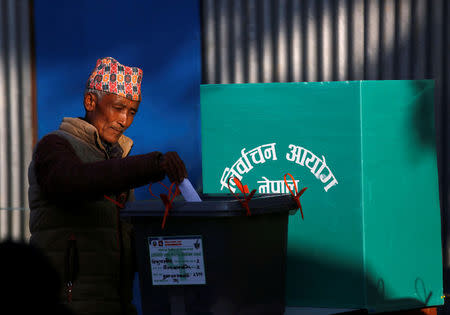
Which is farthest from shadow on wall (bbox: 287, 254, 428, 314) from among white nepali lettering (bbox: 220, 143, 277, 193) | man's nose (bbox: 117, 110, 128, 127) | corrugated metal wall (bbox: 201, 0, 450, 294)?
corrugated metal wall (bbox: 201, 0, 450, 294)

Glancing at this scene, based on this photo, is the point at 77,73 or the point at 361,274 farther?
the point at 77,73

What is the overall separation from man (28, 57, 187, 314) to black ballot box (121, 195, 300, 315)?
27cm

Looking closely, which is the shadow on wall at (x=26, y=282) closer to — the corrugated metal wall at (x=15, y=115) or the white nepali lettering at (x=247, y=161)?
the white nepali lettering at (x=247, y=161)

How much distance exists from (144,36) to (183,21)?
27 cm

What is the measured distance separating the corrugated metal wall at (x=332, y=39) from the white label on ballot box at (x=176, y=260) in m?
2.33

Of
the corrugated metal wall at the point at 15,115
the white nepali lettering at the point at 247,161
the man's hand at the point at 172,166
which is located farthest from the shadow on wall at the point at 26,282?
the corrugated metal wall at the point at 15,115

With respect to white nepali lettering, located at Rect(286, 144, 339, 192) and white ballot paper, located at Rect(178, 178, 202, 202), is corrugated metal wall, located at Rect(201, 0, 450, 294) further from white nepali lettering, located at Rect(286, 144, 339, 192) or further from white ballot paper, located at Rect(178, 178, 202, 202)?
white ballot paper, located at Rect(178, 178, 202, 202)

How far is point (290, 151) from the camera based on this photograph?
7.47ft

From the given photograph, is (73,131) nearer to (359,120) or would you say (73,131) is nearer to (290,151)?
(290,151)

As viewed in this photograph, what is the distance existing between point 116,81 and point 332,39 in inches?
80.4

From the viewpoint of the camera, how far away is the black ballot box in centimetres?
187

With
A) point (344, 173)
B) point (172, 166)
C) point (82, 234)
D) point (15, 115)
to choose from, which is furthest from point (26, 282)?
point (15, 115)

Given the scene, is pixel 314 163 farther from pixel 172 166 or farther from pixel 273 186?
pixel 172 166

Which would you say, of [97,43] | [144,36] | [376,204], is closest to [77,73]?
[97,43]
